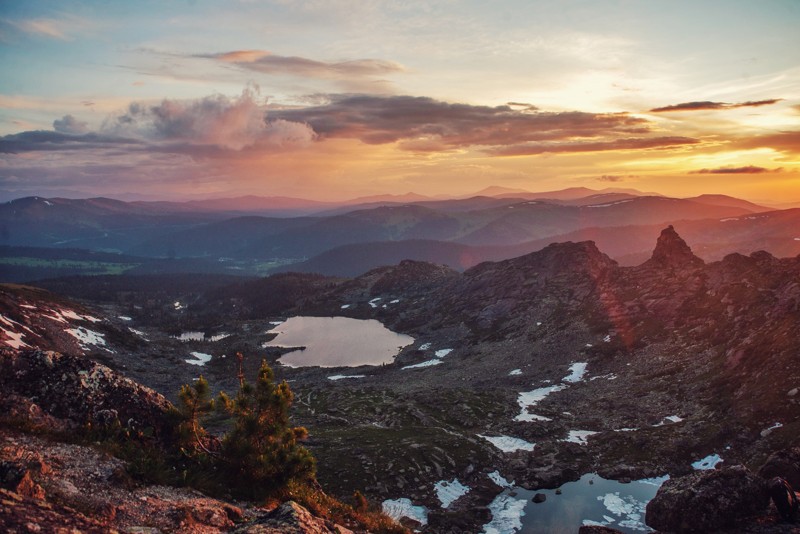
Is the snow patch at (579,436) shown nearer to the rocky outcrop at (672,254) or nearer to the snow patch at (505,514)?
the snow patch at (505,514)

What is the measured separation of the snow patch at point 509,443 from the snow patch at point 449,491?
11126mm

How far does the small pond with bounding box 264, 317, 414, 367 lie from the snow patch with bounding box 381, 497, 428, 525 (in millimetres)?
88667

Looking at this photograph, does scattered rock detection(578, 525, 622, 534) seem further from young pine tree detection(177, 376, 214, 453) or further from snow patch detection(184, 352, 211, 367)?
snow patch detection(184, 352, 211, 367)

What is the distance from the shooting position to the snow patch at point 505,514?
43.5 m

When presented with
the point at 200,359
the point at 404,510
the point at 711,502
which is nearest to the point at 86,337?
the point at 200,359

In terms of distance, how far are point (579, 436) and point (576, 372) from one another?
104 feet

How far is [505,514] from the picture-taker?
151 ft

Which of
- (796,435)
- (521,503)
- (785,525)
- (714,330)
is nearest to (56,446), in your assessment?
(785,525)

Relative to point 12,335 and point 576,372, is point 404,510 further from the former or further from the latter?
point 12,335

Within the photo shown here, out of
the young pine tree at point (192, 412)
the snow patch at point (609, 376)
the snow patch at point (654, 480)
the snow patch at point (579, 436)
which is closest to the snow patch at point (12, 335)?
the young pine tree at point (192, 412)

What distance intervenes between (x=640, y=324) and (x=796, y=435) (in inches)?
2299

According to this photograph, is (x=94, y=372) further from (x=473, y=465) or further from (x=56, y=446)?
(x=473, y=465)

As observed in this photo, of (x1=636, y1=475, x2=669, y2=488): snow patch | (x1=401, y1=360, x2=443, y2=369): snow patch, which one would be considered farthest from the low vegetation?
(x1=401, y1=360, x2=443, y2=369): snow patch

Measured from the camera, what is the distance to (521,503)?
48.1 m
